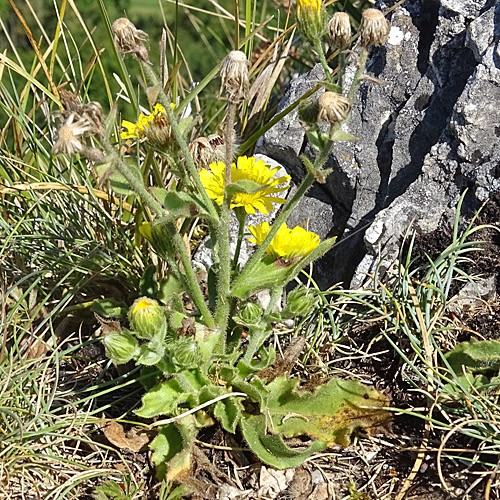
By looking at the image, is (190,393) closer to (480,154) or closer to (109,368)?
(109,368)

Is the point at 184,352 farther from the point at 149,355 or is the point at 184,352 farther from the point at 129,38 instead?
the point at 129,38

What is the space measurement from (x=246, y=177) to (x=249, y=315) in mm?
459

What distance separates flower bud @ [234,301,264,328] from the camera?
1.82 m

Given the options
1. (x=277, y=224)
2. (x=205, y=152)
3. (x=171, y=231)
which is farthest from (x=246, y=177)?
(x=171, y=231)

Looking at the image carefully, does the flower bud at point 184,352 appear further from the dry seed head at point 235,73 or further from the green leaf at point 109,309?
the dry seed head at point 235,73

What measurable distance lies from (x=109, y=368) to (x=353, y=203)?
110 cm

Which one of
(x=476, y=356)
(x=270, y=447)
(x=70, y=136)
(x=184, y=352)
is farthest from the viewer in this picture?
(x=476, y=356)

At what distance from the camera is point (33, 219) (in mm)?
2250

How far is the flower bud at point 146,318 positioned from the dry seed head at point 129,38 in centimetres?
61

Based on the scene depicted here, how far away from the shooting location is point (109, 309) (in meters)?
2.00

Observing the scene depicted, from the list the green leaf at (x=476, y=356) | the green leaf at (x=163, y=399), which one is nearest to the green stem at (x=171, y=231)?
the green leaf at (x=163, y=399)

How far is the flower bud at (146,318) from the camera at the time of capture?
1611 millimetres

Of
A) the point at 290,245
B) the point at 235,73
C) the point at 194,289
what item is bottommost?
the point at 194,289

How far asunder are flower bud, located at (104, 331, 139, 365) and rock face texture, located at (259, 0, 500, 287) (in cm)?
92
